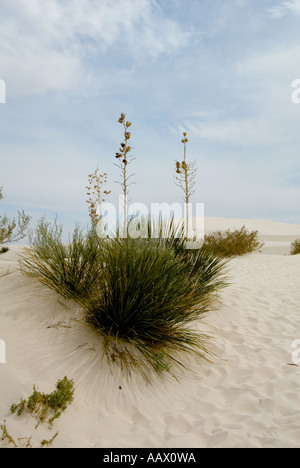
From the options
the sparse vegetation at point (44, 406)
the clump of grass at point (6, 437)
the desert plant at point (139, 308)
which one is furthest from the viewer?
the desert plant at point (139, 308)

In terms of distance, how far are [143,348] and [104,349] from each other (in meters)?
0.45

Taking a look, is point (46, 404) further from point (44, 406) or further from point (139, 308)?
point (139, 308)

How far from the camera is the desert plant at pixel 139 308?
11.8 feet

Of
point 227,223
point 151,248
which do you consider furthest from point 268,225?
point 151,248

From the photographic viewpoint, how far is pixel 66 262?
4.64m

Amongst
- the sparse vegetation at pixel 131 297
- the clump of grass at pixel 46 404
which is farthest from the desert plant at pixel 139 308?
the clump of grass at pixel 46 404

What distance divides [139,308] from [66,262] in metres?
1.52

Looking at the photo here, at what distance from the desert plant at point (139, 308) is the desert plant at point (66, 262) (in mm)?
360

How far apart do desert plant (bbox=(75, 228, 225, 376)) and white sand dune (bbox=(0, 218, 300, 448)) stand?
0.22m

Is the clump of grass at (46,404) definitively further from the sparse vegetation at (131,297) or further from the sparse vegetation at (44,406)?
the sparse vegetation at (131,297)

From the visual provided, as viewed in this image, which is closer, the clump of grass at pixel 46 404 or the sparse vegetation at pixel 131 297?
the clump of grass at pixel 46 404

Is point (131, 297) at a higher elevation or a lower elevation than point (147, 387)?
higher

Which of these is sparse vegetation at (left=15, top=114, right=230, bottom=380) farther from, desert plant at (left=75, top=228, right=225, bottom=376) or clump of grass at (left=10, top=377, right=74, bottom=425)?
clump of grass at (left=10, top=377, right=74, bottom=425)

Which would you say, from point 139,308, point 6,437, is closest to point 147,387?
point 139,308
